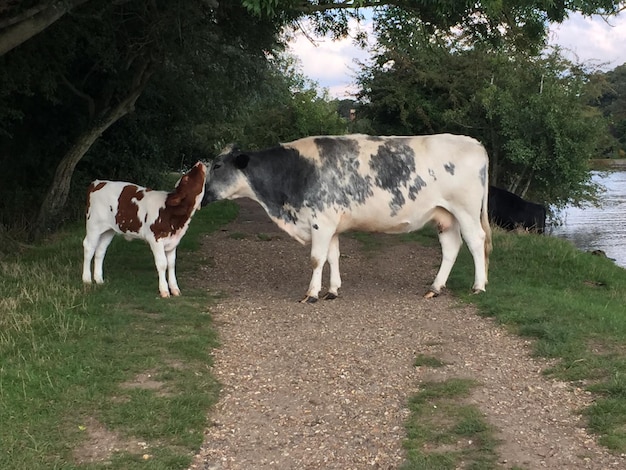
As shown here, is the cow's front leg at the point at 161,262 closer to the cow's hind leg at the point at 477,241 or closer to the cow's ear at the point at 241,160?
the cow's ear at the point at 241,160

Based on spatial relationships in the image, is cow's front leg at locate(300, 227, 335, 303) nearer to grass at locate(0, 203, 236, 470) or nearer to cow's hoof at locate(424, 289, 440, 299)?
grass at locate(0, 203, 236, 470)

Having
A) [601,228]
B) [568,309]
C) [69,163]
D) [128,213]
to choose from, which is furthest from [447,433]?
[601,228]

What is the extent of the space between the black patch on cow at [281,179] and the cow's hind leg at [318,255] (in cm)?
47

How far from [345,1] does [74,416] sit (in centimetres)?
822

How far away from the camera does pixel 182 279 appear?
10922 mm

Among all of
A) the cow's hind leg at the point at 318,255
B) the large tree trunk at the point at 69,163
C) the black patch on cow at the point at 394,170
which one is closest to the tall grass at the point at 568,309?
the black patch on cow at the point at 394,170

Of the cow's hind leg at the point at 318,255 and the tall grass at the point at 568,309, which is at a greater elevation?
the cow's hind leg at the point at 318,255

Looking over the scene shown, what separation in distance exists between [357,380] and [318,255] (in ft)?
11.5

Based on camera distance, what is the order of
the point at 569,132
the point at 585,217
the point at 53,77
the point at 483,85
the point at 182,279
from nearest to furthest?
1. the point at 182,279
2. the point at 53,77
3. the point at 569,132
4. the point at 483,85
5. the point at 585,217

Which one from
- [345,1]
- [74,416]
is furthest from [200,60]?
[74,416]

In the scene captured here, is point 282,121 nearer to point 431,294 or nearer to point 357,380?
point 431,294

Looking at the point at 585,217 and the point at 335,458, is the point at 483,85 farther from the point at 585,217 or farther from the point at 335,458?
the point at 335,458

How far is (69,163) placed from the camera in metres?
15.6

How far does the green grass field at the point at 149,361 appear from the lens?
471 centimetres
